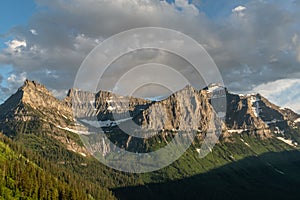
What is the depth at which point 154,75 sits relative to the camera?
113062mm

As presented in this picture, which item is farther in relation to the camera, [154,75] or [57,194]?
[57,194]

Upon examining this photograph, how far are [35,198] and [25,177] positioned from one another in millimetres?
16751

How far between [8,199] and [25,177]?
2471 centimetres

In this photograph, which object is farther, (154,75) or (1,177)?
(1,177)

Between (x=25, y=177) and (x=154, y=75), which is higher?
(x=154, y=75)

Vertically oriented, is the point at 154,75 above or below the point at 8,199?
above

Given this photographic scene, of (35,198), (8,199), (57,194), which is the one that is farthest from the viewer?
(57,194)

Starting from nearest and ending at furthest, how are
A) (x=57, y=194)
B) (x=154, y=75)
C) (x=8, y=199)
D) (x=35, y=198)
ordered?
1. (x=154, y=75)
2. (x=8, y=199)
3. (x=35, y=198)
4. (x=57, y=194)

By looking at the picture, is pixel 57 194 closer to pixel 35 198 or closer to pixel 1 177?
pixel 35 198

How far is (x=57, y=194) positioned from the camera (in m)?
200

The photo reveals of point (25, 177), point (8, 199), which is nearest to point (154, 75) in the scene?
point (8, 199)

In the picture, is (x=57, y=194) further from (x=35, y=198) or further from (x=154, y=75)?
(x=154, y=75)

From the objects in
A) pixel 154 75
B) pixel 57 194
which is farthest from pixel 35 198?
pixel 154 75

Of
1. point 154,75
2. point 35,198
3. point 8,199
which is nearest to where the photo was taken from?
point 154,75
